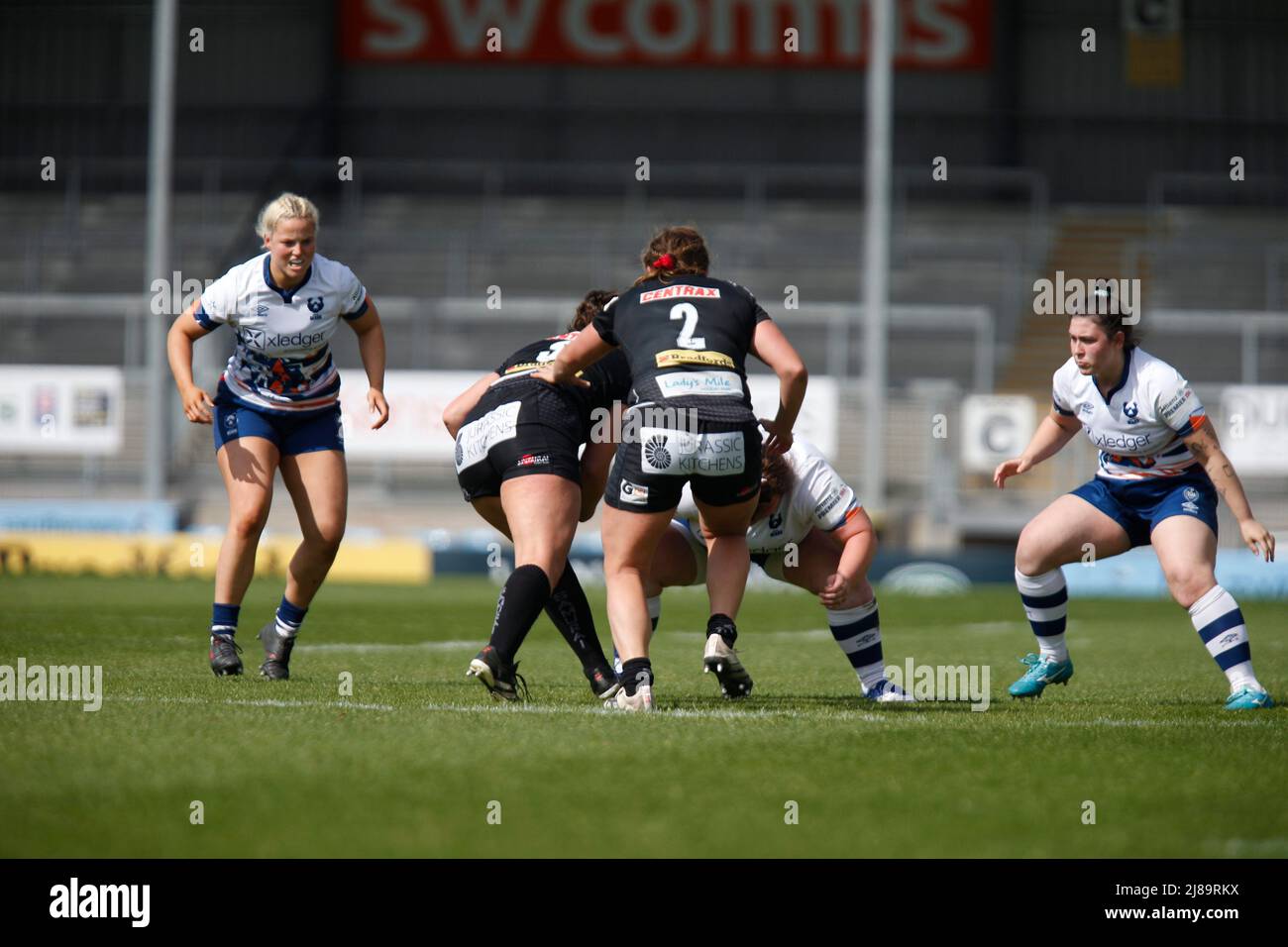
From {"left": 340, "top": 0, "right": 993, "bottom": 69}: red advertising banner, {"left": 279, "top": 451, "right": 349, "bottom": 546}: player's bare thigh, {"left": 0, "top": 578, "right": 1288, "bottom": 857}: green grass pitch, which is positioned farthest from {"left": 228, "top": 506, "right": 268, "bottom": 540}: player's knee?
{"left": 340, "top": 0, "right": 993, "bottom": 69}: red advertising banner

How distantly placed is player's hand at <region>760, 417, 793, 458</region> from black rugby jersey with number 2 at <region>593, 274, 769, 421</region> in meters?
0.24

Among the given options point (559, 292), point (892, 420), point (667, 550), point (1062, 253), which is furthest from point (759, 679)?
point (1062, 253)

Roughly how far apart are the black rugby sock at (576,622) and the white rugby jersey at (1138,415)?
2.27 metres

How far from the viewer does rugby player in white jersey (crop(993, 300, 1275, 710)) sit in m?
7.12

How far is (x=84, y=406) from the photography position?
2056 cm

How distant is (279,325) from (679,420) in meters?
2.21

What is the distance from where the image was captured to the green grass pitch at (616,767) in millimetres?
4129

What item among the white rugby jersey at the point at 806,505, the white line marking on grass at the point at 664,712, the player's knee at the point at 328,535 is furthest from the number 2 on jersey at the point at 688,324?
the player's knee at the point at 328,535

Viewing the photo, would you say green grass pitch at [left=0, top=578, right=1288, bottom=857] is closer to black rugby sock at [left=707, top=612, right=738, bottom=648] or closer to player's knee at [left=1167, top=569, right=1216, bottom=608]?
black rugby sock at [left=707, top=612, right=738, bottom=648]

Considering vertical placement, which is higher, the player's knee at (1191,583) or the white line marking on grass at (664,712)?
the player's knee at (1191,583)

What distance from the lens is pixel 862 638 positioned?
734cm

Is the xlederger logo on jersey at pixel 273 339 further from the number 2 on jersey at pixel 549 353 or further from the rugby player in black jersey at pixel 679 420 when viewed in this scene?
the rugby player in black jersey at pixel 679 420
